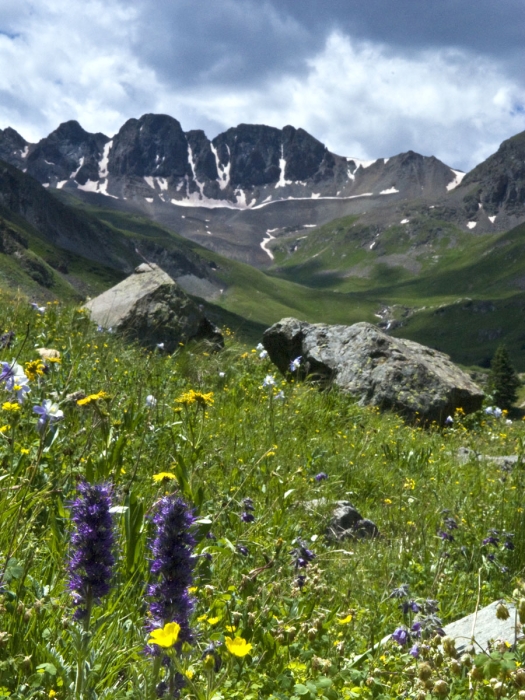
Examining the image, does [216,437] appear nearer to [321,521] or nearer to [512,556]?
[321,521]

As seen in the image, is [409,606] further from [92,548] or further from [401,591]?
[92,548]

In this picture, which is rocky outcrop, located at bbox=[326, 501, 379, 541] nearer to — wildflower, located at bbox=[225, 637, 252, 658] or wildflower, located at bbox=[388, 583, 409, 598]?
wildflower, located at bbox=[388, 583, 409, 598]

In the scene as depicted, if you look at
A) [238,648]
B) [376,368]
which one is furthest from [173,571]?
[376,368]

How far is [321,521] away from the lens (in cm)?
482

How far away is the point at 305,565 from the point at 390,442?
5.39m

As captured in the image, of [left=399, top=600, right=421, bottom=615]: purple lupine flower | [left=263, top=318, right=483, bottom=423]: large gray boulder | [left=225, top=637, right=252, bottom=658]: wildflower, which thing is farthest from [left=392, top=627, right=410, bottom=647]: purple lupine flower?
[left=263, top=318, right=483, bottom=423]: large gray boulder

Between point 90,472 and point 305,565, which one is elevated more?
point 90,472

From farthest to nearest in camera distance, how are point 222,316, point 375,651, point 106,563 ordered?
point 222,316 < point 375,651 < point 106,563

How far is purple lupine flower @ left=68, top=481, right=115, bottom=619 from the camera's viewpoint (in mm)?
1847

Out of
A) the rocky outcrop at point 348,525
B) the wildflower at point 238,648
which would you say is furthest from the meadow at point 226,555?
the rocky outcrop at point 348,525

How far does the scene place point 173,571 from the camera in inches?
72.6

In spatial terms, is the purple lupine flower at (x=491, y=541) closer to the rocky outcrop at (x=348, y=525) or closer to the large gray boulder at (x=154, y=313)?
the rocky outcrop at (x=348, y=525)

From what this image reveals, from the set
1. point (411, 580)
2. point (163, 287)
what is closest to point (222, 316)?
point (163, 287)

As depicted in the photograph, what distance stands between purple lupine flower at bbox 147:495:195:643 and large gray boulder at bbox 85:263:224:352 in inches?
492
